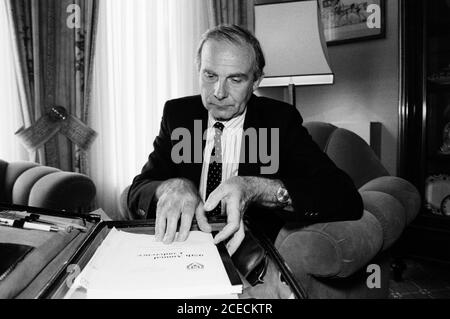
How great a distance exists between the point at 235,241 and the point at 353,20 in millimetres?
2632

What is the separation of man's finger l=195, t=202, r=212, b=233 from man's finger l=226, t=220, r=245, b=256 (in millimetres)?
63

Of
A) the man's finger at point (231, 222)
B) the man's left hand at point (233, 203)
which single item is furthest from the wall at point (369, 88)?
the man's finger at point (231, 222)

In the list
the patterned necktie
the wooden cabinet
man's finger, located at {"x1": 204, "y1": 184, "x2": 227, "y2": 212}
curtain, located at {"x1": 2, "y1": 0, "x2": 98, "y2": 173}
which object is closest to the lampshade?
the wooden cabinet

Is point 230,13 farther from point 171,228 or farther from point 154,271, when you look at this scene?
point 154,271

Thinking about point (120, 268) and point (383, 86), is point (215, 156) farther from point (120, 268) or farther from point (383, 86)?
point (383, 86)

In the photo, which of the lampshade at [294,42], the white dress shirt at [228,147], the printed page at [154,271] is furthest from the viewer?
the lampshade at [294,42]

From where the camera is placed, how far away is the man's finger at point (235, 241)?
636 mm

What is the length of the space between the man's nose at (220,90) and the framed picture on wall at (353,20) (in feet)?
6.29

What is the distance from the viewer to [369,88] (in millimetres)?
2816

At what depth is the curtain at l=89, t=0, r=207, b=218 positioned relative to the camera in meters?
2.72

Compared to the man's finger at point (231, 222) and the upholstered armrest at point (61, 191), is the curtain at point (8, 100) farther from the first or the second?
the man's finger at point (231, 222)

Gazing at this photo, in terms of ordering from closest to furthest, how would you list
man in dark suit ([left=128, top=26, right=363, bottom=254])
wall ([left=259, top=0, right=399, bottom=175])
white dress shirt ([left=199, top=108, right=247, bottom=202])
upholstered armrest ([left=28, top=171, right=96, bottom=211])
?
man in dark suit ([left=128, top=26, right=363, bottom=254]), white dress shirt ([left=199, top=108, right=247, bottom=202]), upholstered armrest ([left=28, top=171, right=96, bottom=211]), wall ([left=259, top=0, right=399, bottom=175])

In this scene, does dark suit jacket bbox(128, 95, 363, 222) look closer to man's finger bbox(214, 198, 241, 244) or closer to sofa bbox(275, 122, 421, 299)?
sofa bbox(275, 122, 421, 299)

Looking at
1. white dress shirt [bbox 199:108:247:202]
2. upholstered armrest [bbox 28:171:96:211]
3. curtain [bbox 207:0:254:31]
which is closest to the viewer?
white dress shirt [bbox 199:108:247:202]
